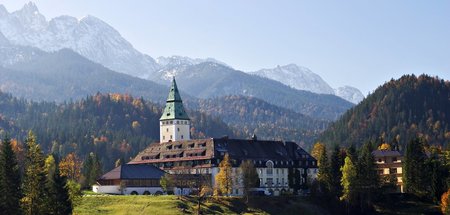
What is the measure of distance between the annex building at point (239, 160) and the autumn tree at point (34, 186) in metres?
59.3

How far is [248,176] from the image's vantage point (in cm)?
15400

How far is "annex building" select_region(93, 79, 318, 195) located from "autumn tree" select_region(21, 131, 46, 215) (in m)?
59.3

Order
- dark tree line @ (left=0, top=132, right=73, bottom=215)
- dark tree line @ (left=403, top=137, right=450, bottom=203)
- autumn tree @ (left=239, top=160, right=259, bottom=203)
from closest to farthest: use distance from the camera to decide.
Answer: dark tree line @ (left=0, top=132, right=73, bottom=215) → autumn tree @ (left=239, top=160, right=259, bottom=203) → dark tree line @ (left=403, top=137, right=450, bottom=203)

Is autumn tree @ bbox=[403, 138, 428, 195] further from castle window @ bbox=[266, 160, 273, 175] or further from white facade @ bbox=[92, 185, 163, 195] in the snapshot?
white facade @ bbox=[92, 185, 163, 195]

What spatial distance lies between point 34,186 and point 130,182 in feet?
177

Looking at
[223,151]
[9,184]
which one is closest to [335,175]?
[223,151]

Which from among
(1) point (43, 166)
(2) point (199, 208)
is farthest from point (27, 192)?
(2) point (199, 208)

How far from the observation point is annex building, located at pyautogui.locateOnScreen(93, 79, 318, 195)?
16800 centimetres

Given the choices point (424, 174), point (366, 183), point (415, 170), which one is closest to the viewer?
point (366, 183)

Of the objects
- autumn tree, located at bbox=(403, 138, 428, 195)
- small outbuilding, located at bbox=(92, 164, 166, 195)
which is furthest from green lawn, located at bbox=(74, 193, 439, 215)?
small outbuilding, located at bbox=(92, 164, 166, 195)

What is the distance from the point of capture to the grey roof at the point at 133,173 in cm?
15738

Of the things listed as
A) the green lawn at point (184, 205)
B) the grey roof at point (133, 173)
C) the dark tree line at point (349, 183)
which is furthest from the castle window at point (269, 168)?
the grey roof at point (133, 173)

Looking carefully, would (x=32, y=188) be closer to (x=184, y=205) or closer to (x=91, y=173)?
(x=184, y=205)

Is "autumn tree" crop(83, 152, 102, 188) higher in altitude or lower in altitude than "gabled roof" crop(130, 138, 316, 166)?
lower
